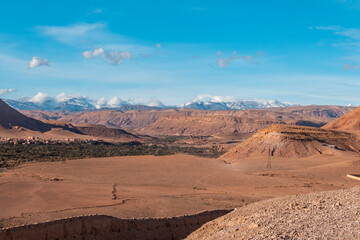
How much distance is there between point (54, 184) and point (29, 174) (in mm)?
8849

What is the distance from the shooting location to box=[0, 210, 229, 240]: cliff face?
56.7 ft

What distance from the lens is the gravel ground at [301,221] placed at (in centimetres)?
1118

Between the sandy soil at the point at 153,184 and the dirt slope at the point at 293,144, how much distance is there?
15.3ft

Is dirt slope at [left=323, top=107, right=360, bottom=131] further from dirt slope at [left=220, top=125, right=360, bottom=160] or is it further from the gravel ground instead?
the gravel ground

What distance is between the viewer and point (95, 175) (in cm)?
4647

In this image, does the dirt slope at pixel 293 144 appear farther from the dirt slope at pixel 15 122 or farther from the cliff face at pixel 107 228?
the dirt slope at pixel 15 122

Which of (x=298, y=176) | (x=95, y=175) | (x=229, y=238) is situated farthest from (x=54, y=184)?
(x=298, y=176)

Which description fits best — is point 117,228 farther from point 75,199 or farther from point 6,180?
point 6,180

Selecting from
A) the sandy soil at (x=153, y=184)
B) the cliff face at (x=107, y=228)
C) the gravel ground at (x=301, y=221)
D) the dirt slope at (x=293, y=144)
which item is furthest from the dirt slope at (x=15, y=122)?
the gravel ground at (x=301, y=221)

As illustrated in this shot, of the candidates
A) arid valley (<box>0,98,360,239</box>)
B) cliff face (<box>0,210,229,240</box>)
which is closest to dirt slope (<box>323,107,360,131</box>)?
arid valley (<box>0,98,360,239</box>)

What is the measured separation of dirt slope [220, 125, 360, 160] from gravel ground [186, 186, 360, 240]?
2044 inches

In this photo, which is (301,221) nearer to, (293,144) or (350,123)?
(293,144)

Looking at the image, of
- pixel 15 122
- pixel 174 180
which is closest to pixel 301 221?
pixel 174 180

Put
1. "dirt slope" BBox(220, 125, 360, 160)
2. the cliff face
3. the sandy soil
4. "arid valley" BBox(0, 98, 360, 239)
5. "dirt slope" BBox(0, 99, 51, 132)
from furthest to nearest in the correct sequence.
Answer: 1. "dirt slope" BBox(0, 99, 51, 132)
2. "dirt slope" BBox(220, 125, 360, 160)
3. the sandy soil
4. "arid valley" BBox(0, 98, 360, 239)
5. the cliff face
